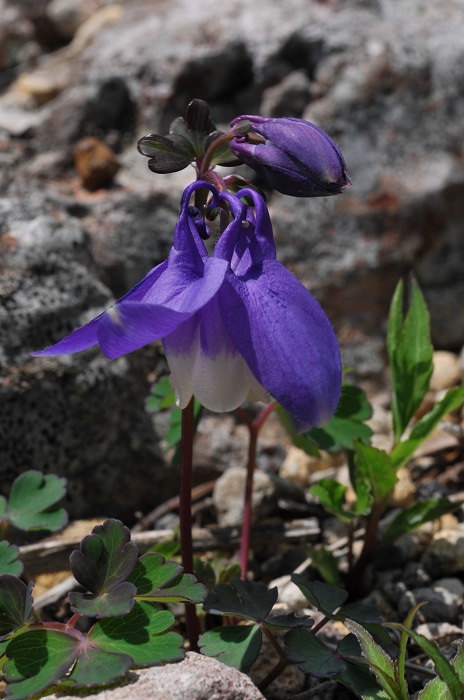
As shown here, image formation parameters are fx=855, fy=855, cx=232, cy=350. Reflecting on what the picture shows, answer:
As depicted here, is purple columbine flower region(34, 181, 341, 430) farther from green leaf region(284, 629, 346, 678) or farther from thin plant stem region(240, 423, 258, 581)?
thin plant stem region(240, 423, 258, 581)

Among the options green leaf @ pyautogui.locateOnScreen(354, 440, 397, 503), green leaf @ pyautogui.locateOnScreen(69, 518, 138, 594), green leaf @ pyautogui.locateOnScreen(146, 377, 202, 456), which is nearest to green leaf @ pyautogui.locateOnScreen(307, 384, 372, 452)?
green leaf @ pyautogui.locateOnScreen(354, 440, 397, 503)

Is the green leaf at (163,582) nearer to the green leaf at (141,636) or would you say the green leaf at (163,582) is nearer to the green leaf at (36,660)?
the green leaf at (141,636)

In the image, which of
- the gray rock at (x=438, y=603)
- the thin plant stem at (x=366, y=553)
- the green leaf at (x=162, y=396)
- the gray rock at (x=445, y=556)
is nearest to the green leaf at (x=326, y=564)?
the thin plant stem at (x=366, y=553)

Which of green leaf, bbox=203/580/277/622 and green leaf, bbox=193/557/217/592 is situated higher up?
green leaf, bbox=203/580/277/622

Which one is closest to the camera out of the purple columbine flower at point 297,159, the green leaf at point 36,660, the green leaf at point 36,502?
the green leaf at point 36,660

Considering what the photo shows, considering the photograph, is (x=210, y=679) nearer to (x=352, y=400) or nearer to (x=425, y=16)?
(x=352, y=400)

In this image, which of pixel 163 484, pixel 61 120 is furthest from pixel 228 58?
pixel 163 484
